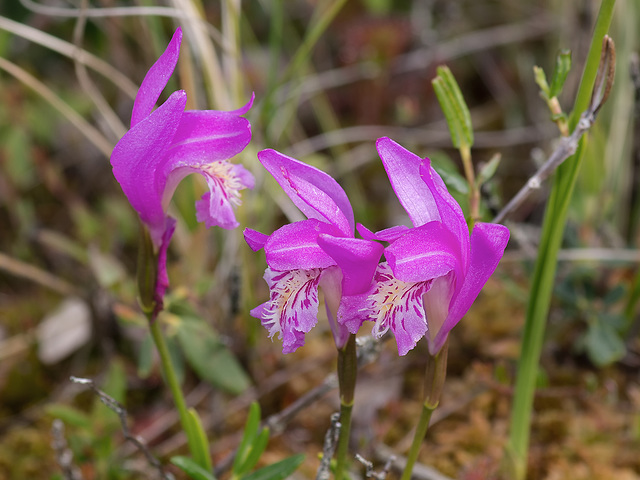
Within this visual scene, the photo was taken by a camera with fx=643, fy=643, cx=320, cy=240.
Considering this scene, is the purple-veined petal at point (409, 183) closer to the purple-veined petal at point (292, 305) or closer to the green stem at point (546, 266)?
the purple-veined petal at point (292, 305)

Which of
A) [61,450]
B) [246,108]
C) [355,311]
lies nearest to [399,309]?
[355,311]

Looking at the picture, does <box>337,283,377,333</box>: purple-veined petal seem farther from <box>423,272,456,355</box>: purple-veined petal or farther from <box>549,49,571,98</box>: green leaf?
<box>549,49,571,98</box>: green leaf

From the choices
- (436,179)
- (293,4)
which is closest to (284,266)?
(436,179)

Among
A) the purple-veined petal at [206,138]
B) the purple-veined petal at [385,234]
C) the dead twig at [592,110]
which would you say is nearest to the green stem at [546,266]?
the dead twig at [592,110]

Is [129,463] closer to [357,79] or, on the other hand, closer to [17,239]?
[17,239]

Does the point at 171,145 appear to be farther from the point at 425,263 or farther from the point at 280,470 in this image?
the point at 280,470
